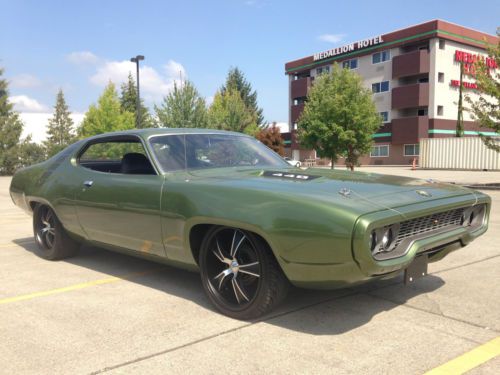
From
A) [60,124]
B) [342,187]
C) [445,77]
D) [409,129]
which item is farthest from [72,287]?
[60,124]

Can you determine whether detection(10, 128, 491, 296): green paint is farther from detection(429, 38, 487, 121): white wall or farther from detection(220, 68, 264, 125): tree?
detection(220, 68, 264, 125): tree

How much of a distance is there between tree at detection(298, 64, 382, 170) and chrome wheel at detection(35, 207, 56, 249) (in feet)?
70.0

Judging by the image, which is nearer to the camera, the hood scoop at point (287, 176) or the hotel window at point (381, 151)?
the hood scoop at point (287, 176)

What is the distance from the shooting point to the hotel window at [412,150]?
4416cm

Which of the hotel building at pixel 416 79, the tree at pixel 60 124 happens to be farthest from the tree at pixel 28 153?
the tree at pixel 60 124

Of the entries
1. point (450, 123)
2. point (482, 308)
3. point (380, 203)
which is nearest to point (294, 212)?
point (380, 203)

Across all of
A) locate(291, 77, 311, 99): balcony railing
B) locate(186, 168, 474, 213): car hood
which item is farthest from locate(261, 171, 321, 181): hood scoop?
locate(291, 77, 311, 99): balcony railing

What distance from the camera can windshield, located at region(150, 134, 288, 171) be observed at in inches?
167

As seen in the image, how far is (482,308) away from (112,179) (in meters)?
3.31

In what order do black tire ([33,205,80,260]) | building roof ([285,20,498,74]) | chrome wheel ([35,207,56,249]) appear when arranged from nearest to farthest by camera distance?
black tire ([33,205,80,260])
chrome wheel ([35,207,56,249])
building roof ([285,20,498,74])

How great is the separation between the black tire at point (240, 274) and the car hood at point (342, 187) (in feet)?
1.34

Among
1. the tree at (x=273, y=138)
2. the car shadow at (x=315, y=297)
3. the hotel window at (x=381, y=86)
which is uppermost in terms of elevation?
the hotel window at (x=381, y=86)

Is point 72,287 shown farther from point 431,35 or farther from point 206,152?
point 431,35

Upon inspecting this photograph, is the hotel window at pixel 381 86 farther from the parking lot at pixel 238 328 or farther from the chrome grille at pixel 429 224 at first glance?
the chrome grille at pixel 429 224
